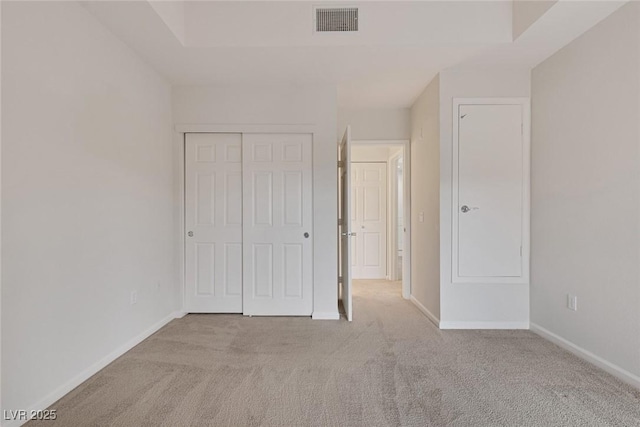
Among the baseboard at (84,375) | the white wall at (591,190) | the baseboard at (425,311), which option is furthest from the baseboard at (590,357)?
the baseboard at (84,375)

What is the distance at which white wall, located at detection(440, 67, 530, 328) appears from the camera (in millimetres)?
3016

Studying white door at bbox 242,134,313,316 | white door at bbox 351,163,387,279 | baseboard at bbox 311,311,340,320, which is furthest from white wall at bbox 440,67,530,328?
→ white door at bbox 351,163,387,279

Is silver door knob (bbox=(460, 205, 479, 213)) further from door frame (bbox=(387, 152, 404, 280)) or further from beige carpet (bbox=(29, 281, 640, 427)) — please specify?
door frame (bbox=(387, 152, 404, 280))

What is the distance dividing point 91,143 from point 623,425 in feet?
11.0

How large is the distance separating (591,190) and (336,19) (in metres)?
2.21

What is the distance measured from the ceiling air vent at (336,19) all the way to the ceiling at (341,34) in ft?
0.14

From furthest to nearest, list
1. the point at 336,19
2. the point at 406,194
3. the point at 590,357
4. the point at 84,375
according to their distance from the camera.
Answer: the point at 406,194, the point at 336,19, the point at 590,357, the point at 84,375

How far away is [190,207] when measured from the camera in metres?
3.44

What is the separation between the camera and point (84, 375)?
207 cm

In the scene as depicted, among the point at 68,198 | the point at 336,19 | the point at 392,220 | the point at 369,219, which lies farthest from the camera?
the point at 369,219

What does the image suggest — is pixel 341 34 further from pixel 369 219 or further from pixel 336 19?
pixel 369 219

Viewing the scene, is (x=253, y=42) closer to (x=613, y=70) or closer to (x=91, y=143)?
(x=91, y=143)

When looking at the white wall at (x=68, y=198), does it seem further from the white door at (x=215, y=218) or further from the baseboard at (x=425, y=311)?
the baseboard at (x=425, y=311)

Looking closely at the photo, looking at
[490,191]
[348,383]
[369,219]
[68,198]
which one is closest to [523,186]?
[490,191]
